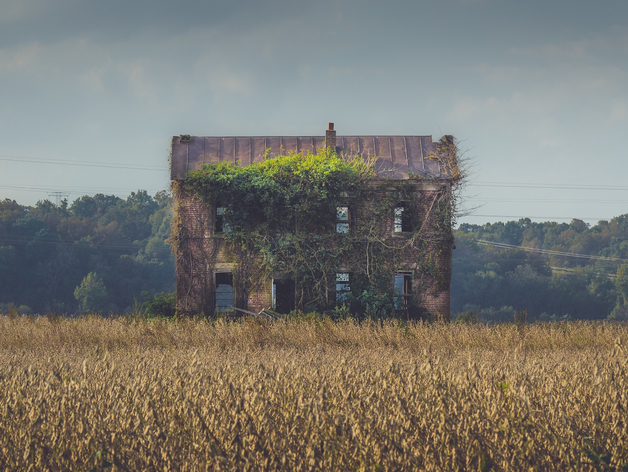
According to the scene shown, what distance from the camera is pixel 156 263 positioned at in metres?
60.4

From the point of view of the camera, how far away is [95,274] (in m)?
52.1

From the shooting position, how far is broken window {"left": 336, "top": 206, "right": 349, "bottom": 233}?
22141 millimetres

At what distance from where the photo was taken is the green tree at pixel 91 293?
50531mm

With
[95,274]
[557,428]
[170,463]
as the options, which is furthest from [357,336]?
[95,274]

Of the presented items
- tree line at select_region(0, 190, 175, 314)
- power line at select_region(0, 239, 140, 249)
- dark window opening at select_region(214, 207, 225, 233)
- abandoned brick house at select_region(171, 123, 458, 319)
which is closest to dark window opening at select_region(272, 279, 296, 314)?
abandoned brick house at select_region(171, 123, 458, 319)

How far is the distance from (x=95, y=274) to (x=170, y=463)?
167 ft

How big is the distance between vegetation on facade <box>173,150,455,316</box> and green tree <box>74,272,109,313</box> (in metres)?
31.3

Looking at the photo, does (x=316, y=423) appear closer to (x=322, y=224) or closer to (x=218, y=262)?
(x=322, y=224)

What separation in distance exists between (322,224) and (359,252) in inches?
60.2

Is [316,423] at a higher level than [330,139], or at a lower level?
lower

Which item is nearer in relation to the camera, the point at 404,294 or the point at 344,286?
the point at 404,294

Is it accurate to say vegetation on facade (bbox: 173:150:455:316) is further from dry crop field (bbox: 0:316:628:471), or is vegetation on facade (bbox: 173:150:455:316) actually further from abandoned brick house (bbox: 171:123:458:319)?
dry crop field (bbox: 0:316:628:471)

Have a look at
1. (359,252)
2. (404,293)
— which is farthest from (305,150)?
(404,293)

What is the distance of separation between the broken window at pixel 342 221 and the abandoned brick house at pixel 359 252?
0.11 feet
